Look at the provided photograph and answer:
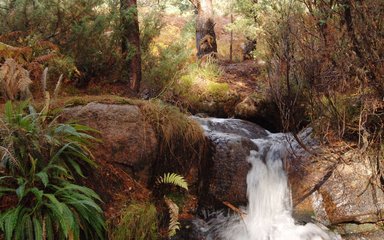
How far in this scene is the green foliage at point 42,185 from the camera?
131 inches

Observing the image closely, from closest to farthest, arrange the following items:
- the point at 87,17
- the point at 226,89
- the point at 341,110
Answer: the point at 341,110
the point at 87,17
the point at 226,89

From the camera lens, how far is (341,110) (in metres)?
5.73

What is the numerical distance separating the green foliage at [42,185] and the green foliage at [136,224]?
195 mm

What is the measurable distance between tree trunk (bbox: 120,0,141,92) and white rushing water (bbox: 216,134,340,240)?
9.84 feet

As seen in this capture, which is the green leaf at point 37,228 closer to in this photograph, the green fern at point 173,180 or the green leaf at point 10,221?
the green leaf at point 10,221

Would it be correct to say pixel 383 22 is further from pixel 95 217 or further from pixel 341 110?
pixel 95 217

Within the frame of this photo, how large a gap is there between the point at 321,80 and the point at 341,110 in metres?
0.77

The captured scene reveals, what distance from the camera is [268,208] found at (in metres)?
Answer: 5.63

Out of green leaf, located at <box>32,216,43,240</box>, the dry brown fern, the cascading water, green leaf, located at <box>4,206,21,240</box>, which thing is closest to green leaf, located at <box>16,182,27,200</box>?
green leaf, located at <box>4,206,21,240</box>

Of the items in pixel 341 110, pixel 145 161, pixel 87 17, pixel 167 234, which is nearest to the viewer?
pixel 167 234

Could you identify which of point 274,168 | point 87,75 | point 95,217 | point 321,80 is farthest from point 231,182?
point 87,75

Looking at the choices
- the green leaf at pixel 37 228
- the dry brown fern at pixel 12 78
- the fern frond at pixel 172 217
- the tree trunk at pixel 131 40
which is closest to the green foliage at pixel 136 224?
the fern frond at pixel 172 217

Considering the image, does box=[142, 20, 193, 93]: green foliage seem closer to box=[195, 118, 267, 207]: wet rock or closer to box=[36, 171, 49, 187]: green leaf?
box=[195, 118, 267, 207]: wet rock

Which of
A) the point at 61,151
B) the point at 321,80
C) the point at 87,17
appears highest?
the point at 87,17
